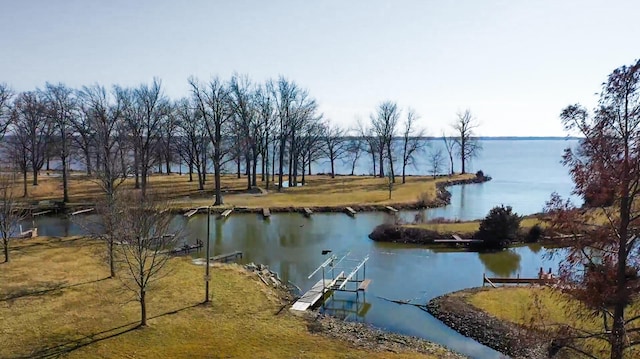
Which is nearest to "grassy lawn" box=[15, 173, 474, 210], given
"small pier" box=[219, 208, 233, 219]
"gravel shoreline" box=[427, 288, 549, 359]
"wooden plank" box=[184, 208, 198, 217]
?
"wooden plank" box=[184, 208, 198, 217]

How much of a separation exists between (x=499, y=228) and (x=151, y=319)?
23.7 m

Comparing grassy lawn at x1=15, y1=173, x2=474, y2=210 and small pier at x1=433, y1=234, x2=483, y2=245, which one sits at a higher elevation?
grassy lawn at x1=15, y1=173, x2=474, y2=210

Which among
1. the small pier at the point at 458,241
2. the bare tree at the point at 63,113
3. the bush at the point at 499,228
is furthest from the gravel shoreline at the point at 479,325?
the bare tree at the point at 63,113

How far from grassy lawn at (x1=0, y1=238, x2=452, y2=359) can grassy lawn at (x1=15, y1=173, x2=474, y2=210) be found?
60.3 ft

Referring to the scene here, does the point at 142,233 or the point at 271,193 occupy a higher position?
the point at 142,233

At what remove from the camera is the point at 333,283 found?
23.0 m

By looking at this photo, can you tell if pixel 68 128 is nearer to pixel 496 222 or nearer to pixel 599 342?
pixel 496 222

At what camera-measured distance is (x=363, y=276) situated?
83.6 feet

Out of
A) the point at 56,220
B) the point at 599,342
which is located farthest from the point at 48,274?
the point at 599,342

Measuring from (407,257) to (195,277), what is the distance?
13.6 m

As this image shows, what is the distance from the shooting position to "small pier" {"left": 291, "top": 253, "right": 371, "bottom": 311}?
68.1 feet

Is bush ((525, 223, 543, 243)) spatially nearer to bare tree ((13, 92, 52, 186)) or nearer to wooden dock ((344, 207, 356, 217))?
wooden dock ((344, 207, 356, 217))

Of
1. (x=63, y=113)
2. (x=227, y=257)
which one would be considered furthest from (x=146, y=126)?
(x=227, y=257)

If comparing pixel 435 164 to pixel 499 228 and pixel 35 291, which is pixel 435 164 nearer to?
pixel 499 228
